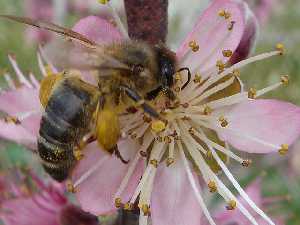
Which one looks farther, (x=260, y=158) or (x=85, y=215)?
(x=260, y=158)

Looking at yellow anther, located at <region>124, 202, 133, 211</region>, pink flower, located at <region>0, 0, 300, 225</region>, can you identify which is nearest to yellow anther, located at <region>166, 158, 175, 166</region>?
pink flower, located at <region>0, 0, 300, 225</region>

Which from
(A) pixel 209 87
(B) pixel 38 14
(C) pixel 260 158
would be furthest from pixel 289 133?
(B) pixel 38 14

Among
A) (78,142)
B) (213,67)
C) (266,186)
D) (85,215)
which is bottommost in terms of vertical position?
(266,186)

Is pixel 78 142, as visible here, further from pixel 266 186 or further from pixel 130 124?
pixel 266 186

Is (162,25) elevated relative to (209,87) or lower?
elevated

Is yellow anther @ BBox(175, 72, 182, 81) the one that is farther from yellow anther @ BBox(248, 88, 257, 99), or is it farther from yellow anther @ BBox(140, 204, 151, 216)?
yellow anther @ BBox(140, 204, 151, 216)

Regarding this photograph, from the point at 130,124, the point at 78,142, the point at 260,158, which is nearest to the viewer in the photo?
the point at 78,142

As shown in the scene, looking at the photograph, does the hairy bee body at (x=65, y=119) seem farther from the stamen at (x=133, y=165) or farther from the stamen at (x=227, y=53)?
the stamen at (x=227, y=53)
